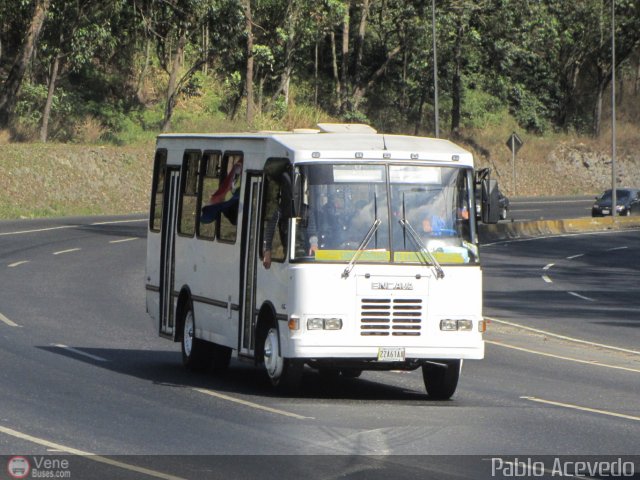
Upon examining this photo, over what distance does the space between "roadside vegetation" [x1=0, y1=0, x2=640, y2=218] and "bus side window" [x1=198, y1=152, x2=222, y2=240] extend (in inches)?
1492

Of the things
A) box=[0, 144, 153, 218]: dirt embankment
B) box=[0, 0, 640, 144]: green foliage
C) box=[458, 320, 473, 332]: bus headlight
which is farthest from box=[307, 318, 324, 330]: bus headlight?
box=[0, 0, 640, 144]: green foliage

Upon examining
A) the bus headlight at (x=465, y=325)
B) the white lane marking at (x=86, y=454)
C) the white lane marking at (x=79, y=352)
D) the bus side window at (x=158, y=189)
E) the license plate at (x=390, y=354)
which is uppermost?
the bus side window at (x=158, y=189)

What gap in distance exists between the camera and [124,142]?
209 ft

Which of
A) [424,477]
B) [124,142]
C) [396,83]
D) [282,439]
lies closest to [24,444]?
[282,439]

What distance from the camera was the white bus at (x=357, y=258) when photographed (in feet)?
44.1

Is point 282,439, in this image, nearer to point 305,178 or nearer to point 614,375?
point 305,178

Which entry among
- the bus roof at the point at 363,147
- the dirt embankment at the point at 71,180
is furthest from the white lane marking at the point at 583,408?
the dirt embankment at the point at 71,180

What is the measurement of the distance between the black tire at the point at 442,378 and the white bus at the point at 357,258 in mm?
14

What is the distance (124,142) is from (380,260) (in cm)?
5132

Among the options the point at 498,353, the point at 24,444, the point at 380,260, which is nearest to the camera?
the point at 24,444

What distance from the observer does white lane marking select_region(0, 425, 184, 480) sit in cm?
924

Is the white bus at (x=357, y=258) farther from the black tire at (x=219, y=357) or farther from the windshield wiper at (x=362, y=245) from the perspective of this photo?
the black tire at (x=219, y=357)

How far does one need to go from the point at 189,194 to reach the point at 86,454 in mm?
7020

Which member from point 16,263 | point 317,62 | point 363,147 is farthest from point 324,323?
point 317,62
